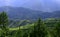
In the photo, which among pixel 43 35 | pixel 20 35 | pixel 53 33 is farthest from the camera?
pixel 53 33

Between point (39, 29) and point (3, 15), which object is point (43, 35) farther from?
point (3, 15)

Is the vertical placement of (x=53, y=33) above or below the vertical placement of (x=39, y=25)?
below

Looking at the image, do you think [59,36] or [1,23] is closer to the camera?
[59,36]

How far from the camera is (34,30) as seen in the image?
34.8 m

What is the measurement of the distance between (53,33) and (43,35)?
345 inches

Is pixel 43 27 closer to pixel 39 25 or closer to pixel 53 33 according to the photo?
pixel 39 25

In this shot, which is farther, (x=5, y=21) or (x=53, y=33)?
(x=5, y=21)

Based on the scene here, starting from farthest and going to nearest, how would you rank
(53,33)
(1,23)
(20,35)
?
(1,23)
(53,33)
(20,35)

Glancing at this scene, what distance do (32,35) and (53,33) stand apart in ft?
29.3

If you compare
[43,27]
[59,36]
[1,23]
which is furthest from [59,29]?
[1,23]

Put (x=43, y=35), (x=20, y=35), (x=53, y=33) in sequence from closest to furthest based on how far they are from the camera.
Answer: (x=43, y=35), (x=20, y=35), (x=53, y=33)

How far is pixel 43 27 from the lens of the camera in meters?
34.9

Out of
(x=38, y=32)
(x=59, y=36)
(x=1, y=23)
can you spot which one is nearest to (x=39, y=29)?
(x=38, y=32)

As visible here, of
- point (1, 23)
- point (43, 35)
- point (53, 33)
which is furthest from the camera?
point (1, 23)
